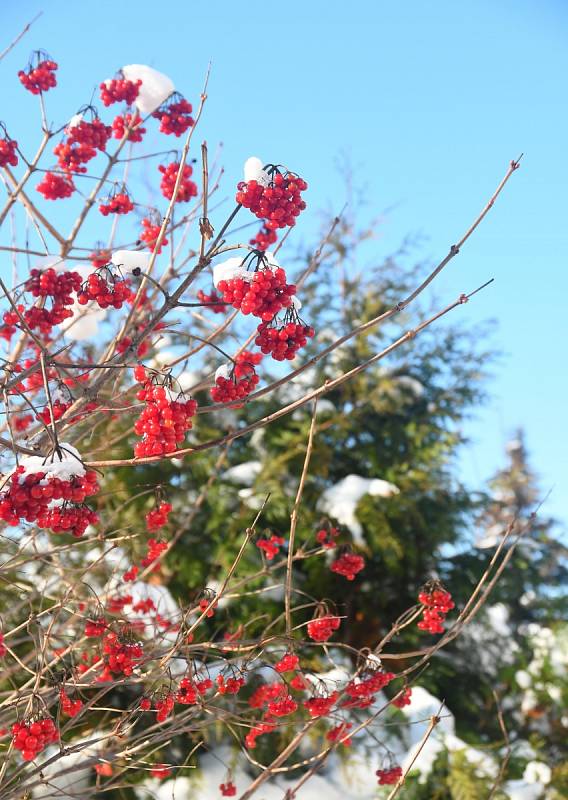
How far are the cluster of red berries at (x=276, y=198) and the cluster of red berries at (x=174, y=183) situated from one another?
1096 millimetres

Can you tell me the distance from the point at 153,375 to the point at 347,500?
411 centimetres

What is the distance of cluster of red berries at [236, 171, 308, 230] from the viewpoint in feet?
5.90

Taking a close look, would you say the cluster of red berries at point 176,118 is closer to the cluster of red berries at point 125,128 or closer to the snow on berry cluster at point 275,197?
the cluster of red berries at point 125,128

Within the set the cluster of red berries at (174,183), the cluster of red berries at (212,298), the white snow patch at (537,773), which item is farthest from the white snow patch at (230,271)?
the white snow patch at (537,773)

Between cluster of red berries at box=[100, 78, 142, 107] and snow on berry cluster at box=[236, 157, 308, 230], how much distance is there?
60.8 inches

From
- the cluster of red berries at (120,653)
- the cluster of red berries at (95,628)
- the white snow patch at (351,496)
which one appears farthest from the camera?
the white snow patch at (351,496)

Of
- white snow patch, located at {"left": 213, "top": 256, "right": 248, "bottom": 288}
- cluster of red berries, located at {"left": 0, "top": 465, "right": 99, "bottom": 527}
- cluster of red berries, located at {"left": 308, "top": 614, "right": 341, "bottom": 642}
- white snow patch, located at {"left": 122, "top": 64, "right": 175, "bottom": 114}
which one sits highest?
white snow patch, located at {"left": 122, "top": 64, "right": 175, "bottom": 114}

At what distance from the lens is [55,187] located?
10.2 feet

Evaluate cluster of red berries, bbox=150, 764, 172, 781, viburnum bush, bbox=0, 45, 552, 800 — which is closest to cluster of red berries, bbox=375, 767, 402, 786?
viburnum bush, bbox=0, 45, 552, 800

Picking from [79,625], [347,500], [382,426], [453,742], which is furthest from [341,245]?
[79,625]

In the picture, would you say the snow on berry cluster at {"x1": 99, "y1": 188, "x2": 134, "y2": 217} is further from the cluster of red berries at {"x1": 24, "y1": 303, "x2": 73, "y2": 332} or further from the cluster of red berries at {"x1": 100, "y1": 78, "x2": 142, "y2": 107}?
the cluster of red berries at {"x1": 24, "y1": 303, "x2": 73, "y2": 332}

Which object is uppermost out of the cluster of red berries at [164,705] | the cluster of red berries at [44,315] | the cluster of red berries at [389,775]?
the cluster of red berries at [44,315]

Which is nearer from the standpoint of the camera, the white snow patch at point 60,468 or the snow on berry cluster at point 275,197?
the white snow patch at point 60,468

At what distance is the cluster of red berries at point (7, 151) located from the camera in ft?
9.02
